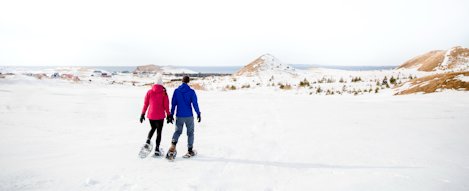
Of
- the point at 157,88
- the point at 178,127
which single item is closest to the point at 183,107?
the point at 178,127

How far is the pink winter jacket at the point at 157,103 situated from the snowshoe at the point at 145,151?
59 cm

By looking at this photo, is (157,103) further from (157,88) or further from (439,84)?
(439,84)

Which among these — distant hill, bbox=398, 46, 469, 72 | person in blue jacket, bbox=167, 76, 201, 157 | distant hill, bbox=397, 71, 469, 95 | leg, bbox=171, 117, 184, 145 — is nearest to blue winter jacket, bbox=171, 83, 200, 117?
person in blue jacket, bbox=167, 76, 201, 157

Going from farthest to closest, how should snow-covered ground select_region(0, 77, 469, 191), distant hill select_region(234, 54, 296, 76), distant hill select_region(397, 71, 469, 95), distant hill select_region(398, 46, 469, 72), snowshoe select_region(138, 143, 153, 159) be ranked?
distant hill select_region(234, 54, 296, 76), distant hill select_region(398, 46, 469, 72), distant hill select_region(397, 71, 469, 95), snowshoe select_region(138, 143, 153, 159), snow-covered ground select_region(0, 77, 469, 191)

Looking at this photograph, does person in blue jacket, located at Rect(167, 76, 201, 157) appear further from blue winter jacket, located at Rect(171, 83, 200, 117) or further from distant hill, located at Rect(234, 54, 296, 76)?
distant hill, located at Rect(234, 54, 296, 76)

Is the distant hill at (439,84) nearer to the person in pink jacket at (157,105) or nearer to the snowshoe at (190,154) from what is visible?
the snowshoe at (190,154)

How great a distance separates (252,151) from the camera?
660 centimetres

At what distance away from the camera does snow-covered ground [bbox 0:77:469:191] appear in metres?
4.62

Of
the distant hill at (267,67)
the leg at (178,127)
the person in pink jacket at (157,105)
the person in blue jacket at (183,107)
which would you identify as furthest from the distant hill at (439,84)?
the distant hill at (267,67)

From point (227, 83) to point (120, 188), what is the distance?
82.3 feet

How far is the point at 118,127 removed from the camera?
9.35m

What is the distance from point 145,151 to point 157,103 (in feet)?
3.33

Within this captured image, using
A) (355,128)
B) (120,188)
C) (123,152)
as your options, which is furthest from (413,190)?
(123,152)

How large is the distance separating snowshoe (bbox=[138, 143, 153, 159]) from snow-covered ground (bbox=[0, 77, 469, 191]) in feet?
0.45
